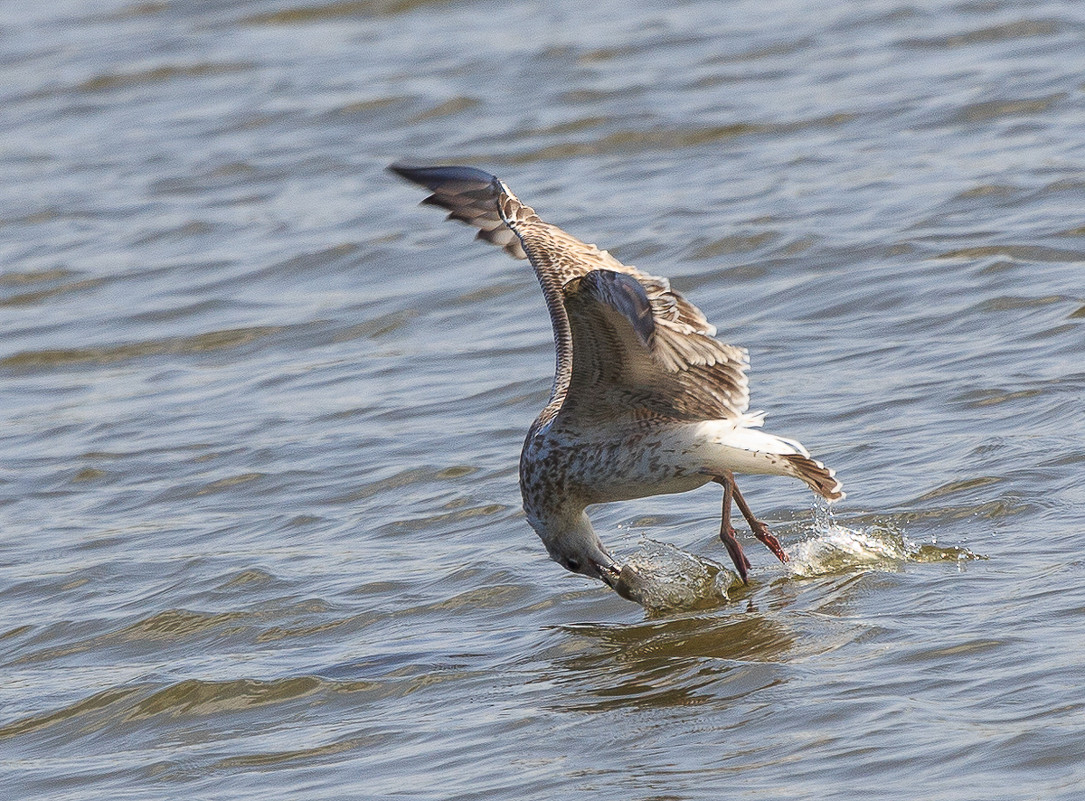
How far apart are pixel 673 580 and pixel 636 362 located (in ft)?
2.54

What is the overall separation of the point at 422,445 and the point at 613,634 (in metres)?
2.17

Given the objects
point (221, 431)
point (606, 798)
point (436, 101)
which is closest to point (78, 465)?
point (221, 431)

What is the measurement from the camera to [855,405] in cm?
762

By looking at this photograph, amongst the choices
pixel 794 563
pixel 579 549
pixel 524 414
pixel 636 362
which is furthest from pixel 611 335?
pixel 524 414

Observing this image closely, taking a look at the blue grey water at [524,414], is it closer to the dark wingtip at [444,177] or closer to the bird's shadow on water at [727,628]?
the bird's shadow on water at [727,628]

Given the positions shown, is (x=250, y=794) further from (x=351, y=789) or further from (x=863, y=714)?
(x=863, y=714)

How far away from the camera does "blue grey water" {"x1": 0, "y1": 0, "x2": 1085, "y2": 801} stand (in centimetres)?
510

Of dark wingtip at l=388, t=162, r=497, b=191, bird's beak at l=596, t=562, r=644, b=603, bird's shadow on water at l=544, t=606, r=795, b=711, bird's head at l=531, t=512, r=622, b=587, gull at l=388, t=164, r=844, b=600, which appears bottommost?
bird's shadow on water at l=544, t=606, r=795, b=711

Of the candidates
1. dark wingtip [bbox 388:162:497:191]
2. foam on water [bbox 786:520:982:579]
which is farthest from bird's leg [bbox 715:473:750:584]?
dark wingtip [bbox 388:162:497:191]

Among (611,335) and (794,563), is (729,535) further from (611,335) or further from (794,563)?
(611,335)

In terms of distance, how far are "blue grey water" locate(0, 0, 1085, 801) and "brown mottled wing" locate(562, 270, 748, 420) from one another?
57 centimetres

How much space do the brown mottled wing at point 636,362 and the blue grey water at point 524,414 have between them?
57cm

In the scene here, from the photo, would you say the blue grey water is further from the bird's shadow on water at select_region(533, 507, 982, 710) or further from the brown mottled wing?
the brown mottled wing

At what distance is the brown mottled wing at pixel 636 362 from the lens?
519cm
